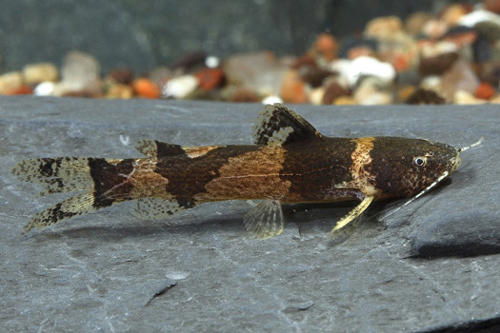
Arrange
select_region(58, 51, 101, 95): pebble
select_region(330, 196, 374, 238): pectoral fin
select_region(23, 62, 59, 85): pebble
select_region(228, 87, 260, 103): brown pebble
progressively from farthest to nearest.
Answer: select_region(23, 62, 59, 85): pebble → select_region(58, 51, 101, 95): pebble → select_region(228, 87, 260, 103): brown pebble → select_region(330, 196, 374, 238): pectoral fin

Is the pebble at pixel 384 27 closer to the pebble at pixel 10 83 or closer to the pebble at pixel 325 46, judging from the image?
the pebble at pixel 325 46

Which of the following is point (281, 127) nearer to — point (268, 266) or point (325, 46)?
point (268, 266)

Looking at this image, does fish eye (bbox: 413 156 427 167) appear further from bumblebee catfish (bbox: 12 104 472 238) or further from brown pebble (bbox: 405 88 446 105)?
brown pebble (bbox: 405 88 446 105)

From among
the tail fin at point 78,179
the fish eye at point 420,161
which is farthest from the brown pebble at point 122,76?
the fish eye at point 420,161

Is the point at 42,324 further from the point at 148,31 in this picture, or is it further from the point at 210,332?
the point at 148,31

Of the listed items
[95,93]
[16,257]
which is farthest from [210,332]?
[95,93]

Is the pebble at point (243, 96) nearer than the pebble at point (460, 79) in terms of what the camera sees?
No

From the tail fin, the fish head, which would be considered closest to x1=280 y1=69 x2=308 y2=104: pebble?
the fish head

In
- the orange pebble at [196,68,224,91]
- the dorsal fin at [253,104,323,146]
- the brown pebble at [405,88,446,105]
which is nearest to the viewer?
the dorsal fin at [253,104,323,146]
